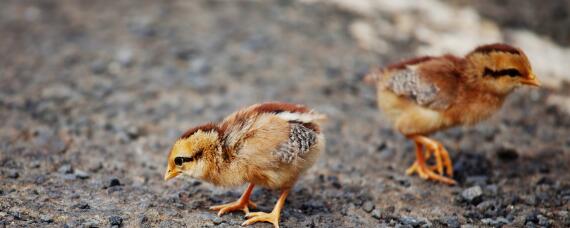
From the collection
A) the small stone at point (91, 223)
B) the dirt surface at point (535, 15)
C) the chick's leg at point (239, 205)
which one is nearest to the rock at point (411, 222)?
the chick's leg at point (239, 205)

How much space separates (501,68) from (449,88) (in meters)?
0.44

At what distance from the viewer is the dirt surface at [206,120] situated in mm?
4602

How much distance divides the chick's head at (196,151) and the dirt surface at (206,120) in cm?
35

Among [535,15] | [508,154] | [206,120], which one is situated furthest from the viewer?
[535,15]

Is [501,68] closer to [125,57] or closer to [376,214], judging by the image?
[376,214]

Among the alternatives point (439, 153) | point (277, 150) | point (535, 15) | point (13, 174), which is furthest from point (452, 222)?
point (535, 15)

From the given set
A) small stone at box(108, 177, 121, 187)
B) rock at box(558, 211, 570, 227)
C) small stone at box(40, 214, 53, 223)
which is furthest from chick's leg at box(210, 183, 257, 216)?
rock at box(558, 211, 570, 227)

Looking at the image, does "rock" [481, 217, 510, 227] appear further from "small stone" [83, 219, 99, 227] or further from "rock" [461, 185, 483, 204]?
"small stone" [83, 219, 99, 227]

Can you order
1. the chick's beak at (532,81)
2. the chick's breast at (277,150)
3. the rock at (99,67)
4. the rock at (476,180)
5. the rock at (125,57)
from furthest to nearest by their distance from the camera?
the rock at (125,57)
the rock at (99,67)
the rock at (476,180)
the chick's beak at (532,81)
the chick's breast at (277,150)

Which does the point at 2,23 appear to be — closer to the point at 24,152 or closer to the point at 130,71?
the point at 130,71

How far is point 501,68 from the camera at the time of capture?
496 centimetres

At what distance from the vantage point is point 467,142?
20.4 feet

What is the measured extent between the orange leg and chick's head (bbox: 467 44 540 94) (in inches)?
26.4

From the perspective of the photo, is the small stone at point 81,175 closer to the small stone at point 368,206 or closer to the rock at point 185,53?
the small stone at point 368,206
